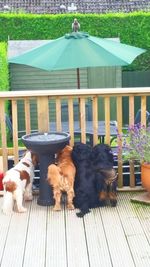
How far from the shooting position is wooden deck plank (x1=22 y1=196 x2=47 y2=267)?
338 cm

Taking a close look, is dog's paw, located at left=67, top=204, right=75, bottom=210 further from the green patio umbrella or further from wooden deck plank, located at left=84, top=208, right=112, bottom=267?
the green patio umbrella

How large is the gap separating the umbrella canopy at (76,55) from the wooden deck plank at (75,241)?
206 centimetres

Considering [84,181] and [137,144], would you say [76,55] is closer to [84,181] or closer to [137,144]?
[137,144]

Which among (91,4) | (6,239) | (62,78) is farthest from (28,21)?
(6,239)

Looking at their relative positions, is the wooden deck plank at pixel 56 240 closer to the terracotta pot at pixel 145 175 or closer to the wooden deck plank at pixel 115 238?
the wooden deck plank at pixel 115 238

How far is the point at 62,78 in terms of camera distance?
11.9 metres

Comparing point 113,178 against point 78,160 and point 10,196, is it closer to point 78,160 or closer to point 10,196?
point 78,160

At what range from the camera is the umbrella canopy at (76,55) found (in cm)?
566

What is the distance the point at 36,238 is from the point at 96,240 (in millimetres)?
479

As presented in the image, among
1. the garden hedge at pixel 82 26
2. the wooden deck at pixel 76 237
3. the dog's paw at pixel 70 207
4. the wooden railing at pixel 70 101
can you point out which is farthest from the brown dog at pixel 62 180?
the garden hedge at pixel 82 26

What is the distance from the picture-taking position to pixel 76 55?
5.76m

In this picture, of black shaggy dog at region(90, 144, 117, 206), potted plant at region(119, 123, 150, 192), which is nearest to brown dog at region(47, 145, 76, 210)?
black shaggy dog at region(90, 144, 117, 206)

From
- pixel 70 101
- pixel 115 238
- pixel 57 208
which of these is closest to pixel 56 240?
pixel 115 238

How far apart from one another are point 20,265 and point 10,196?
1.04 meters
